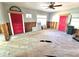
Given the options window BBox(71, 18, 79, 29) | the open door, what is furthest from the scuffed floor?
window BBox(71, 18, 79, 29)

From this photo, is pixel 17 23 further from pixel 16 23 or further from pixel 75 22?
pixel 75 22

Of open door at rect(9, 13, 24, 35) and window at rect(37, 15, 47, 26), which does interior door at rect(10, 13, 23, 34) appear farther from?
window at rect(37, 15, 47, 26)

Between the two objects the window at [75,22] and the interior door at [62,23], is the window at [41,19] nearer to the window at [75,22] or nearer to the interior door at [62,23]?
the interior door at [62,23]

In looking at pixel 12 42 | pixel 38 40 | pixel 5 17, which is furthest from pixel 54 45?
pixel 5 17

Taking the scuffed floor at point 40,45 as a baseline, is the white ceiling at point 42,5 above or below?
above

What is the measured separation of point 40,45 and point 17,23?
53 centimetres

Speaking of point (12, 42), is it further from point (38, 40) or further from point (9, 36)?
point (38, 40)

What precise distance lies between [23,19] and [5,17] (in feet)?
0.84

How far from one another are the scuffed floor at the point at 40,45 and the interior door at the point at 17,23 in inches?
3.5

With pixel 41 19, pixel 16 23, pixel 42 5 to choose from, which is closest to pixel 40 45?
pixel 41 19

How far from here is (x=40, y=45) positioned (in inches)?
54.0

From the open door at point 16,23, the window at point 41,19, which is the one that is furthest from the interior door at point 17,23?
the window at point 41,19

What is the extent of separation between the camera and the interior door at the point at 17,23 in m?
1.12

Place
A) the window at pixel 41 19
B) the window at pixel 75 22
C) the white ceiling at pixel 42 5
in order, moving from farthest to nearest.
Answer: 1. the window at pixel 41 19
2. the window at pixel 75 22
3. the white ceiling at pixel 42 5
